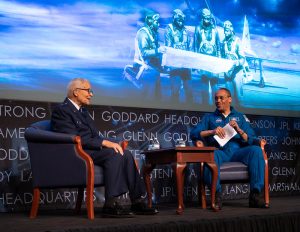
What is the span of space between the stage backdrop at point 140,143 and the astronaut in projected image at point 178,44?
0.23 m

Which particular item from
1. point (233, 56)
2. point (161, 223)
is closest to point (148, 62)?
point (233, 56)

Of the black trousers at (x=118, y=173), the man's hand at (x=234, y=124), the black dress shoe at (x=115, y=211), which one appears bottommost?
the black dress shoe at (x=115, y=211)

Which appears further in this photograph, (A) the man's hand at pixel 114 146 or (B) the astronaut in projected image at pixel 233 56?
(B) the astronaut in projected image at pixel 233 56

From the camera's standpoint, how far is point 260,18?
701cm

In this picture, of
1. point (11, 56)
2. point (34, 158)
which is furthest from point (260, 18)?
point (34, 158)

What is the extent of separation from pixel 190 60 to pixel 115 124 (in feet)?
3.77

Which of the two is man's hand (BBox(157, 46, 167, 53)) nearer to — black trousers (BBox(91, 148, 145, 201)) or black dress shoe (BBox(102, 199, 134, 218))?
black trousers (BBox(91, 148, 145, 201))

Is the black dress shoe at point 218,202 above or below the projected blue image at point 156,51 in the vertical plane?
below

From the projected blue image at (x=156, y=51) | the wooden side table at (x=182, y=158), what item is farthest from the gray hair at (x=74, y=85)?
the wooden side table at (x=182, y=158)

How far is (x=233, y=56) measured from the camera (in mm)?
6777

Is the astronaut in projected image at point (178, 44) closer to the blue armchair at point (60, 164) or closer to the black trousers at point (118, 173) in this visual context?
the black trousers at point (118, 173)

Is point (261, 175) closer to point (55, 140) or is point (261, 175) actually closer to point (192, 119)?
point (192, 119)

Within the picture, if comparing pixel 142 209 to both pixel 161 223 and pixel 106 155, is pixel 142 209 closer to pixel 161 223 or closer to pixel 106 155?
pixel 106 155

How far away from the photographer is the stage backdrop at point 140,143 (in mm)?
5418
